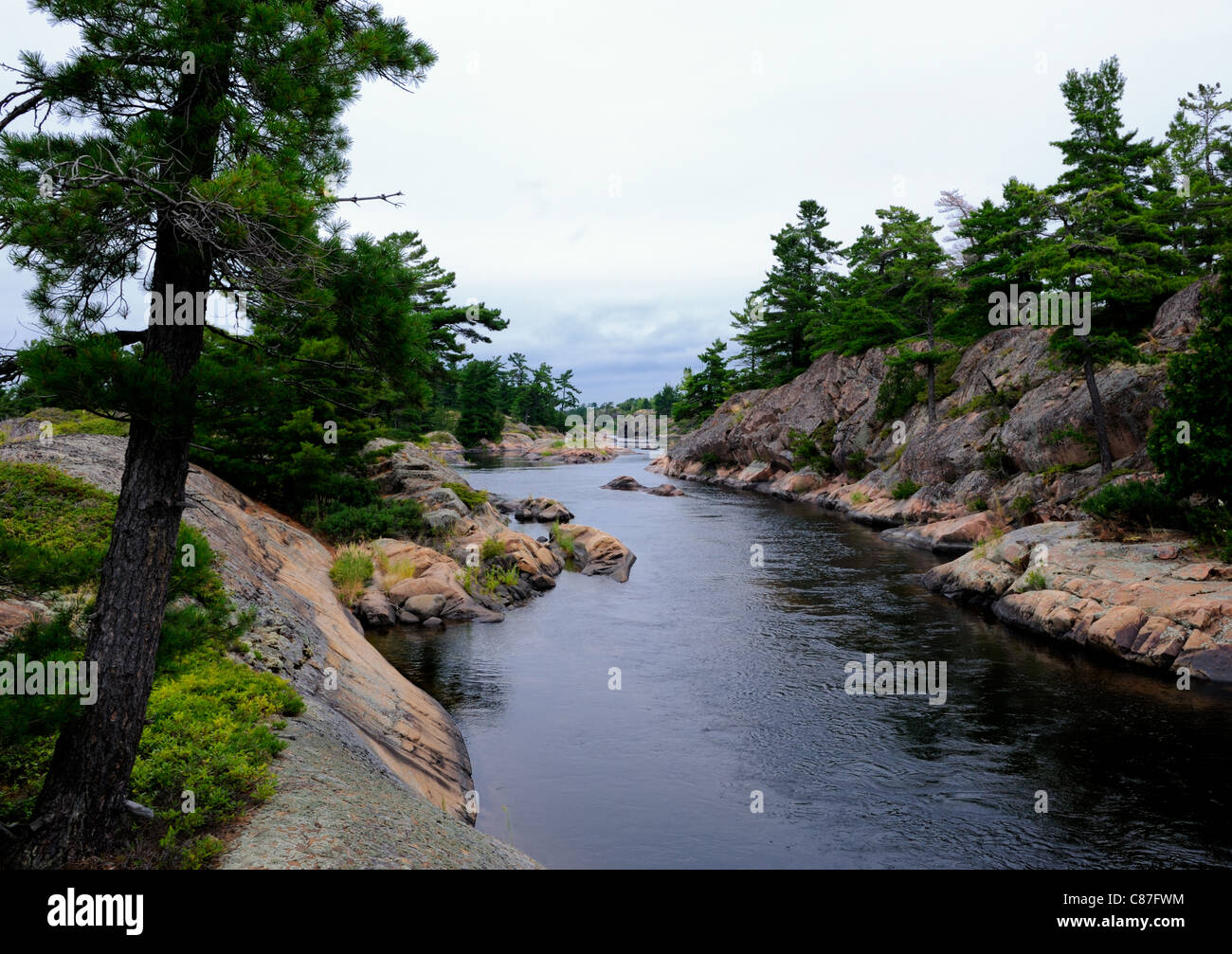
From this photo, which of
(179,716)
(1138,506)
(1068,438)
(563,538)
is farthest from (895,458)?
(179,716)

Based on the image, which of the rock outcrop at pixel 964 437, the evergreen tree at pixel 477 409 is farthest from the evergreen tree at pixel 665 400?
the rock outcrop at pixel 964 437

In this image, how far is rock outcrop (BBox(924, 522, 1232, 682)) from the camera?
52.9 ft

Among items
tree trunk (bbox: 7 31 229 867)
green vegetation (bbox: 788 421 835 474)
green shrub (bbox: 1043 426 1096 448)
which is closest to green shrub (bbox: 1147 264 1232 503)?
green shrub (bbox: 1043 426 1096 448)

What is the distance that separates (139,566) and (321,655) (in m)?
6.08

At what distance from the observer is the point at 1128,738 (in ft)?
44.4

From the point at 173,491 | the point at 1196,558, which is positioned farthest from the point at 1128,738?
the point at 173,491

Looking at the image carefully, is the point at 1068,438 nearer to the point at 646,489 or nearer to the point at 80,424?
the point at 80,424

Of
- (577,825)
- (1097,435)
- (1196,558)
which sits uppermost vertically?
(1097,435)

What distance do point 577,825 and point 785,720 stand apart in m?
5.58

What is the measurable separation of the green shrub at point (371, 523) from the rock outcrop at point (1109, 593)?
17.8 m

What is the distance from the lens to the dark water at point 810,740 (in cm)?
1045

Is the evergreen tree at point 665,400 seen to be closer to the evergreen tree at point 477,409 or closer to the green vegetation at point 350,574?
the evergreen tree at point 477,409
